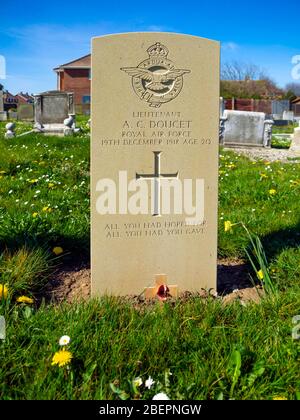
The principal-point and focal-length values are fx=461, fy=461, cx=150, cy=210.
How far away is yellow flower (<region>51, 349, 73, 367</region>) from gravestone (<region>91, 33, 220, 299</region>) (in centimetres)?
106

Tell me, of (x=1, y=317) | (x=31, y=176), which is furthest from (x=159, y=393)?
(x=31, y=176)

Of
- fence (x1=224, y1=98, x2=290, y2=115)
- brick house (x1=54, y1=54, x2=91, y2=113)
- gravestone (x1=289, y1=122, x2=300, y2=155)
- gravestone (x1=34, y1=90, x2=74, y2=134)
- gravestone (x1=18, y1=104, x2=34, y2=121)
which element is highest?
brick house (x1=54, y1=54, x2=91, y2=113)

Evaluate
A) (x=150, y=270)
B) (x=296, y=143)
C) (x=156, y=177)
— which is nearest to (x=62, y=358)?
(x=150, y=270)

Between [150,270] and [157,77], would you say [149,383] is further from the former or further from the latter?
[157,77]

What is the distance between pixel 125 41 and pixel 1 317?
6.16 feet

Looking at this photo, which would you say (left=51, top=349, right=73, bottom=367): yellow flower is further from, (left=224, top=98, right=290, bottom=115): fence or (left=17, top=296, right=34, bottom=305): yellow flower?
(left=224, top=98, right=290, bottom=115): fence

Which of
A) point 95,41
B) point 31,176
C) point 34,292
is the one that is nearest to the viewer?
point 95,41

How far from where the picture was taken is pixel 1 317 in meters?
2.55

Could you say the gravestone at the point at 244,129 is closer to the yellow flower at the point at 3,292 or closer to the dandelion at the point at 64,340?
the yellow flower at the point at 3,292

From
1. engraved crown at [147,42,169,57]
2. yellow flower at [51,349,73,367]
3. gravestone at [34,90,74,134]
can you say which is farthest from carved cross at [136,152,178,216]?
gravestone at [34,90,74,134]

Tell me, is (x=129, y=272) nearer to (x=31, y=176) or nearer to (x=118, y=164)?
(x=118, y=164)

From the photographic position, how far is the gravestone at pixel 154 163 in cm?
305

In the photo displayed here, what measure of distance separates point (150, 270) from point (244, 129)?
11225 mm

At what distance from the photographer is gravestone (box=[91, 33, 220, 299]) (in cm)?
305
